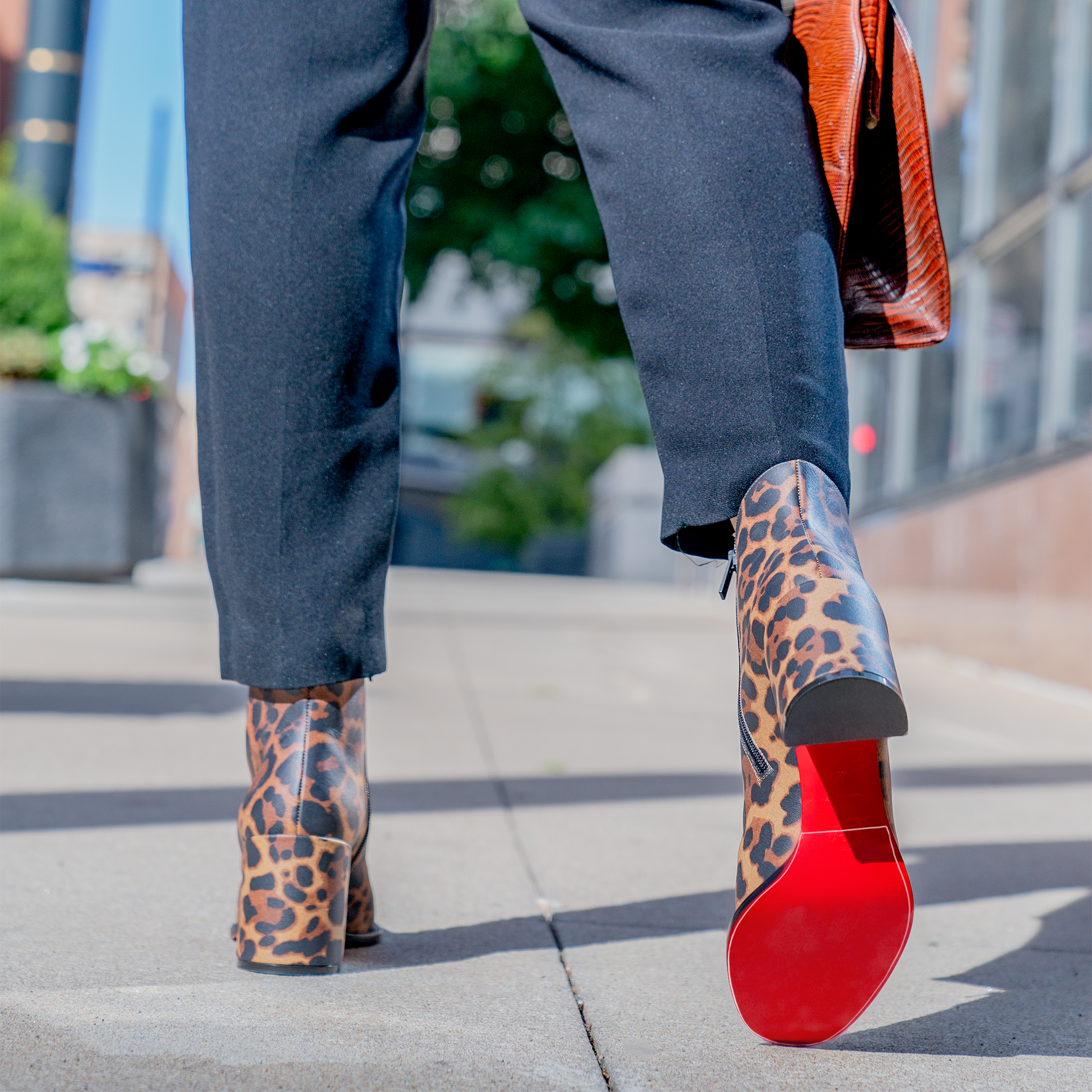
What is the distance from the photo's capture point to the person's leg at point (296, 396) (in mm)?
1015

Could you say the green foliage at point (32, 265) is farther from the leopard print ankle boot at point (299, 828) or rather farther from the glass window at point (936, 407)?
the leopard print ankle boot at point (299, 828)

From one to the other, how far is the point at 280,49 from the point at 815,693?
26.7 inches

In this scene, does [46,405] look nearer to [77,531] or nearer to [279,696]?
[77,531]

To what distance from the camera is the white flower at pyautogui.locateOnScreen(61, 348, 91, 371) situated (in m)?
5.82

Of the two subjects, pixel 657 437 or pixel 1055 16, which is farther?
pixel 1055 16

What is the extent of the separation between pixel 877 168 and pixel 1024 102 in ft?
16.3

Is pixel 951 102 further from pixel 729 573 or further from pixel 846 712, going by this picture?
pixel 846 712

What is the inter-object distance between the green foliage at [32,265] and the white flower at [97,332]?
0.73 metres

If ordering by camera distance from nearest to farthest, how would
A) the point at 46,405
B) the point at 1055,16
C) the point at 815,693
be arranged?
the point at 815,693, the point at 1055,16, the point at 46,405

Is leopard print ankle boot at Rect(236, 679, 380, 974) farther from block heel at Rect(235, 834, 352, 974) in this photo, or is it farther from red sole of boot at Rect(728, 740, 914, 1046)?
red sole of boot at Rect(728, 740, 914, 1046)

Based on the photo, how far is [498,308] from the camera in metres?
28.0

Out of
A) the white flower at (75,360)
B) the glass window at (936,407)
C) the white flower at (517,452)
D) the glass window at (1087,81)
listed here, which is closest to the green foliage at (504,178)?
the glass window at (936,407)

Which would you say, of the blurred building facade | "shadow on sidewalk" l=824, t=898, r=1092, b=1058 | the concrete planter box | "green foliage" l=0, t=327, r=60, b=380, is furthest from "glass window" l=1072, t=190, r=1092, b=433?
"green foliage" l=0, t=327, r=60, b=380

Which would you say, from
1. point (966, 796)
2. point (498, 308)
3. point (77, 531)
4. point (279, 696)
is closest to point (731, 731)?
point (966, 796)
